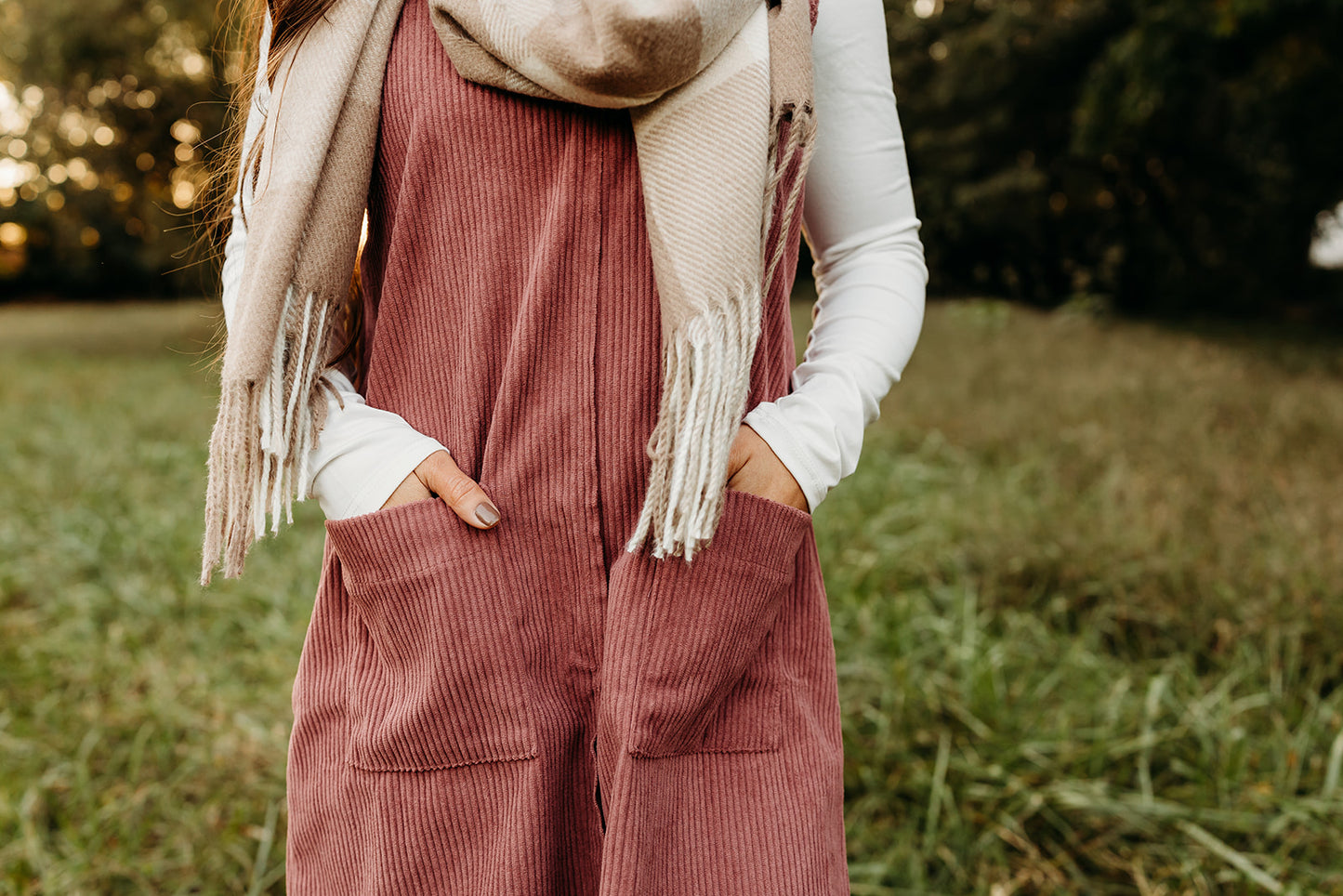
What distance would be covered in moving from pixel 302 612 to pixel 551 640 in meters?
2.83

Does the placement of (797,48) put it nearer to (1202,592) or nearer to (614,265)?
(614,265)

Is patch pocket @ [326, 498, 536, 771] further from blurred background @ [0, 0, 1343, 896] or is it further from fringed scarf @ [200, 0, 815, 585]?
blurred background @ [0, 0, 1343, 896]

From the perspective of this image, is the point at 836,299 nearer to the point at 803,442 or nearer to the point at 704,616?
the point at 803,442

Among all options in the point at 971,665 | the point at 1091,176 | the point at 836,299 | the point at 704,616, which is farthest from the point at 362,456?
the point at 1091,176

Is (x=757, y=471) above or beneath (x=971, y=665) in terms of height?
above

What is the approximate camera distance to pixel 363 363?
3.90ft

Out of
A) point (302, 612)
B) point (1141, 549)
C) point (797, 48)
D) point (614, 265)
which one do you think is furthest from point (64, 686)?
point (1141, 549)

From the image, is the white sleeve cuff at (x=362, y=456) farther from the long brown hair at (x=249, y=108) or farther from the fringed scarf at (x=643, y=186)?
the long brown hair at (x=249, y=108)

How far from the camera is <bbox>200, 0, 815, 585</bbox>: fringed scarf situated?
898 mm

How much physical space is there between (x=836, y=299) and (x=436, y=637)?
0.60m

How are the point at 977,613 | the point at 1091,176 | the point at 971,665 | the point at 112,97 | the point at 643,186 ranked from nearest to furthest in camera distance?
the point at 643,186
the point at 971,665
the point at 977,613
the point at 112,97
the point at 1091,176

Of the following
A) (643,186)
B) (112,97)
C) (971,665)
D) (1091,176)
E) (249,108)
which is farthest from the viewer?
(1091,176)

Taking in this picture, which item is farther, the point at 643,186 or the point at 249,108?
the point at 249,108

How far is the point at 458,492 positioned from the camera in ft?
3.17
